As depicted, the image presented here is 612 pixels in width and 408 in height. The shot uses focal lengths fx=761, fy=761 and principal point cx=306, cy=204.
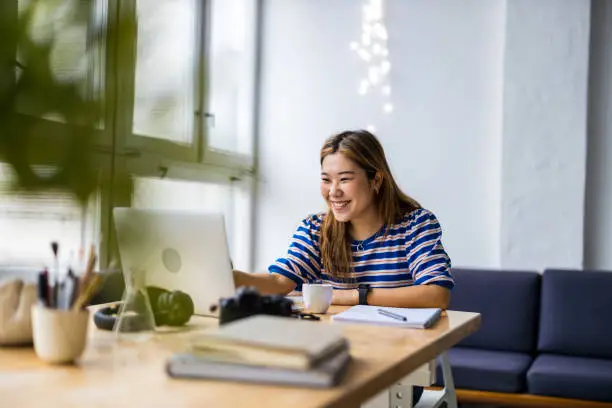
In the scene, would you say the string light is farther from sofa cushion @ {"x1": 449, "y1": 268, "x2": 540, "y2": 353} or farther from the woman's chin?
the woman's chin

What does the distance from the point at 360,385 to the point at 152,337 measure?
1.82ft

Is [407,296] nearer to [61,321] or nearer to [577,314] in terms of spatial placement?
[61,321]

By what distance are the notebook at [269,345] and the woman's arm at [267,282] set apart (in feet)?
2.82

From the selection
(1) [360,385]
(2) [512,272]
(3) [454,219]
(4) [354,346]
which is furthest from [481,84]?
(1) [360,385]

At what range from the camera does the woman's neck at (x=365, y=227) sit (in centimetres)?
241

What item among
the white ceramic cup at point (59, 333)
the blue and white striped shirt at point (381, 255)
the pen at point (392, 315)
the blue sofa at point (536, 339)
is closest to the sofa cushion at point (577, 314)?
the blue sofa at point (536, 339)

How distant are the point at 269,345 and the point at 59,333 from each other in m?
0.36

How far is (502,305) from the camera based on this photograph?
11.8ft

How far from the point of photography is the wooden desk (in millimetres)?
945

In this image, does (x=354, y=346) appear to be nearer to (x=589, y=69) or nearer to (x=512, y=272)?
(x=512, y=272)

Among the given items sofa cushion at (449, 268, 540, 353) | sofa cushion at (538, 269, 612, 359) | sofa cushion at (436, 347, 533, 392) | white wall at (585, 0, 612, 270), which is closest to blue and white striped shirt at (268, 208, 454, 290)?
sofa cushion at (436, 347, 533, 392)

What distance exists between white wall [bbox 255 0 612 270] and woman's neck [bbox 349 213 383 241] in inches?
65.6

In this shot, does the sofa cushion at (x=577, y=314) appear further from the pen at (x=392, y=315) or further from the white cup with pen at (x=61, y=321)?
the white cup with pen at (x=61, y=321)

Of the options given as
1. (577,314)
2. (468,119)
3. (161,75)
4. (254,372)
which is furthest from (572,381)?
(161,75)
